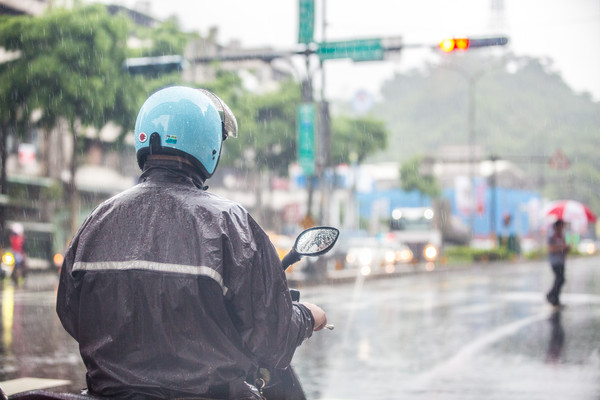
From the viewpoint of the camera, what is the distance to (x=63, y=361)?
8.38 meters

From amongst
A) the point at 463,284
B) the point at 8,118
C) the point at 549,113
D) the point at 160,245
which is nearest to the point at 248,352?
the point at 160,245

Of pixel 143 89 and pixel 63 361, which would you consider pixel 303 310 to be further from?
pixel 143 89

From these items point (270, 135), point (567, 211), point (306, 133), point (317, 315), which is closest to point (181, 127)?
point (317, 315)

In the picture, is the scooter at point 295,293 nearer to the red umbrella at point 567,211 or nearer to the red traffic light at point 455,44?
the red traffic light at point 455,44

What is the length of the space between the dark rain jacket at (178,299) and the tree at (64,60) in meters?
22.7

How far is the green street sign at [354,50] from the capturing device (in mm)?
A: 16938

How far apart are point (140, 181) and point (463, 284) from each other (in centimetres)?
2269

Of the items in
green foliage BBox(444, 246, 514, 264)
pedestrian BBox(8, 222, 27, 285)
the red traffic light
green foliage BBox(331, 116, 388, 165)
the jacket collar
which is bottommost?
green foliage BBox(444, 246, 514, 264)

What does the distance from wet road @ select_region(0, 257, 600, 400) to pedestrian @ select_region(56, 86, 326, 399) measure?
14.9ft

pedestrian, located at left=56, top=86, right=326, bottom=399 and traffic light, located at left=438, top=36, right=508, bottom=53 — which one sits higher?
traffic light, located at left=438, top=36, right=508, bottom=53

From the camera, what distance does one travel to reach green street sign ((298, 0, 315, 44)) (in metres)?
17.2

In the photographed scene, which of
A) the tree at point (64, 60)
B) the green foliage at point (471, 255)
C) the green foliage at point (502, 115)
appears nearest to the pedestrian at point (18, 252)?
the tree at point (64, 60)

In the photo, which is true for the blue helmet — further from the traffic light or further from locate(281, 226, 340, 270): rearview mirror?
the traffic light

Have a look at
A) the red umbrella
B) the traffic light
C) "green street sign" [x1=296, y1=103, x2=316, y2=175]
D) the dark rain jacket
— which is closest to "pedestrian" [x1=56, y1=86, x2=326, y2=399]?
the dark rain jacket
